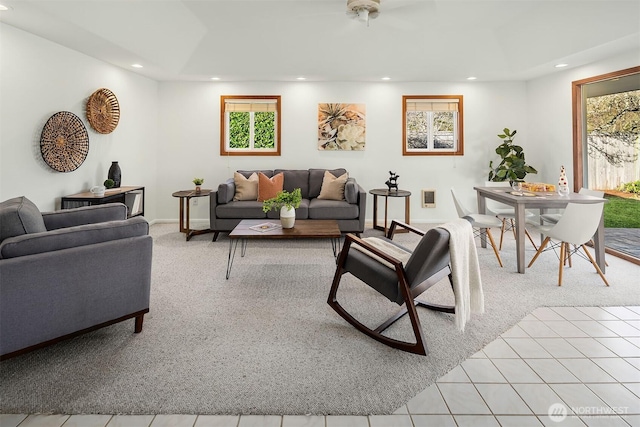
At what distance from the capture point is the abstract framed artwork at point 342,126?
6094 mm

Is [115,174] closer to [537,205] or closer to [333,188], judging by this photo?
[333,188]

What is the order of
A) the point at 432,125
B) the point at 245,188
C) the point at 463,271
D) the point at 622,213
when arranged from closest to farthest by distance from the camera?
1. the point at 463,271
2. the point at 622,213
3. the point at 245,188
4. the point at 432,125

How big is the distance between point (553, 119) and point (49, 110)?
693cm

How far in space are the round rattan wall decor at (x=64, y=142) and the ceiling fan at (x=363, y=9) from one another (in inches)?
137

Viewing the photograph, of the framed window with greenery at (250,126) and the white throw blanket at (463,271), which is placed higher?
the framed window with greenery at (250,126)

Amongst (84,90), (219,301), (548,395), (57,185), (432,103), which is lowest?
(548,395)

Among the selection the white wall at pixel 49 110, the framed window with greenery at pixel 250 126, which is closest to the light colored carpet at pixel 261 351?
the white wall at pixel 49 110

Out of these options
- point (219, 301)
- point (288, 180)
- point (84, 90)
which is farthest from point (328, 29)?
point (219, 301)

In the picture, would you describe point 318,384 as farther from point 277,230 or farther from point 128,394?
point 277,230

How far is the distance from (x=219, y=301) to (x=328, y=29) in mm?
3495

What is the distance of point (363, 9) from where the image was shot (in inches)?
141

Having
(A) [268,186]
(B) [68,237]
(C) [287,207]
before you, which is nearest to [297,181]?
(A) [268,186]

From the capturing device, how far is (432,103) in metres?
6.14

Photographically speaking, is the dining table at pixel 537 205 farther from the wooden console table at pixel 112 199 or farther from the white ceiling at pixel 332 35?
the wooden console table at pixel 112 199
